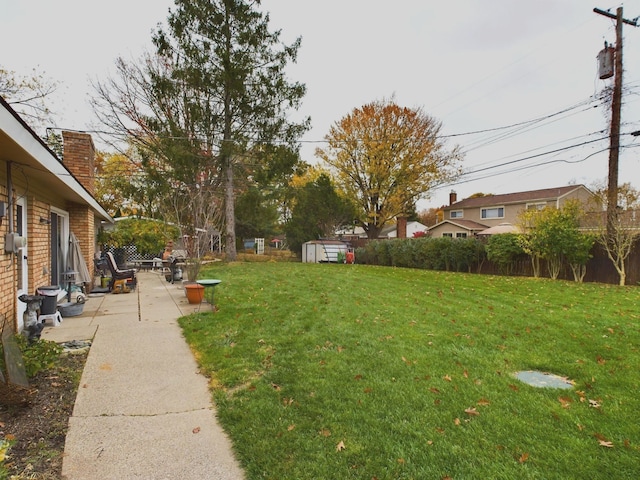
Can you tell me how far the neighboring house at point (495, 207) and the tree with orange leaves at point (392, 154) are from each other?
563 centimetres

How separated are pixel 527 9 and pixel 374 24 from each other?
451cm

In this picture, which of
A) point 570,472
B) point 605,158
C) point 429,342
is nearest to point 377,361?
point 429,342

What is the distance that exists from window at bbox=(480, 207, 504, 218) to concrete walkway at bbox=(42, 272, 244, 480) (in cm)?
3051

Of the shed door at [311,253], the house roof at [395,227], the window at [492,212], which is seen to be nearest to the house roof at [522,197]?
the window at [492,212]

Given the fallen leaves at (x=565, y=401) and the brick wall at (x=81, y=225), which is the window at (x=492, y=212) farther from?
the fallen leaves at (x=565, y=401)

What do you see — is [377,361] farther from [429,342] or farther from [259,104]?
[259,104]

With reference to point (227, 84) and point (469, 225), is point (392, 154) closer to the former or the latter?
point (469, 225)

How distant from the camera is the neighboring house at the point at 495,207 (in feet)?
88.4

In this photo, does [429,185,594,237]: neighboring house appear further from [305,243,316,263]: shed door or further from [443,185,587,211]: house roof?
[305,243,316,263]: shed door

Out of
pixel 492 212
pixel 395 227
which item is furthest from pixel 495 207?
pixel 395 227

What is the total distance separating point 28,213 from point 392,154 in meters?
23.4

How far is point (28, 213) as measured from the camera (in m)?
5.84

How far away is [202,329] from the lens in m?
5.44

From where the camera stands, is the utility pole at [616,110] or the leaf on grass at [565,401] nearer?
the leaf on grass at [565,401]
